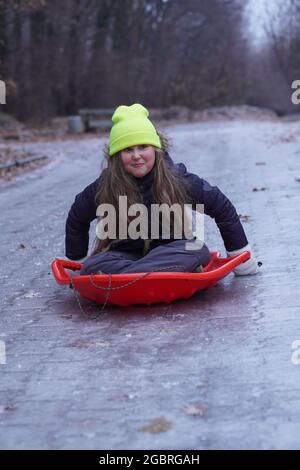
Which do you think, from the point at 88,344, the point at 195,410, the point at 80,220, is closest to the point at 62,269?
the point at 80,220

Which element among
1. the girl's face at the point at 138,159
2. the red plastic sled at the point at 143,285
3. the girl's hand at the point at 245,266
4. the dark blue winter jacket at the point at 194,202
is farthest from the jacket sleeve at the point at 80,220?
the girl's hand at the point at 245,266

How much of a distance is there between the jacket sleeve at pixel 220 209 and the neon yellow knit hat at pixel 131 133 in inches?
12.5

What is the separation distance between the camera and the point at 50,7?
24.1m

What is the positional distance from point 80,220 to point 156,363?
1.48 m

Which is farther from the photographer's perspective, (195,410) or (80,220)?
(80,220)

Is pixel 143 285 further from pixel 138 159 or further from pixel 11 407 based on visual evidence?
pixel 11 407

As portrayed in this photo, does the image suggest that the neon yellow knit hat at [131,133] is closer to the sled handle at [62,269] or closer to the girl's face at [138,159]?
the girl's face at [138,159]

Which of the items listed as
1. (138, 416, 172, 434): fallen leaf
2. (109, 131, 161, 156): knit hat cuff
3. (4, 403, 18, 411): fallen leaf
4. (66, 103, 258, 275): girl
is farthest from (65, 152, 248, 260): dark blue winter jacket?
(138, 416, 172, 434): fallen leaf

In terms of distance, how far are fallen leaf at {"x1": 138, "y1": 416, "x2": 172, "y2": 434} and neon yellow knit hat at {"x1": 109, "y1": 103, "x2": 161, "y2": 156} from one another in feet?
6.70

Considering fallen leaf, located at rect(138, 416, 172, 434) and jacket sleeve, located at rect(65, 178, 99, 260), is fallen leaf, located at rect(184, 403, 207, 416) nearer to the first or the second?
fallen leaf, located at rect(138, 416, 172, 434)

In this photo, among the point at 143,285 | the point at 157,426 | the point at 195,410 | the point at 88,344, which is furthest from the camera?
the point at 143,285

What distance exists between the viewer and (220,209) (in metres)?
4.41
